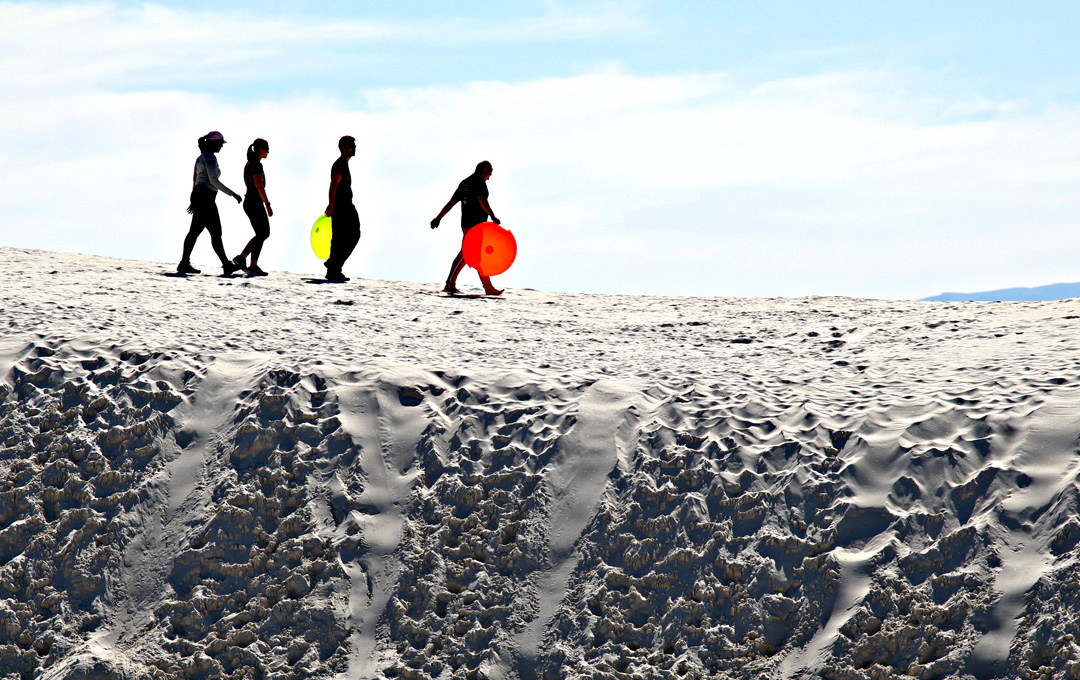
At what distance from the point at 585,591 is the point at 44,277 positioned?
24.0ft

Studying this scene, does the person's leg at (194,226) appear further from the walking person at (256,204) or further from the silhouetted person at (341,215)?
the silhouetted person at (341,215)

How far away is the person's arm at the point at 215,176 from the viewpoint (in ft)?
35.7

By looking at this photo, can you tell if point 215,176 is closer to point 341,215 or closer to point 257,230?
point 257,230

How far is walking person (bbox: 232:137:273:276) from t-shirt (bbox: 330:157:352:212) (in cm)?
85

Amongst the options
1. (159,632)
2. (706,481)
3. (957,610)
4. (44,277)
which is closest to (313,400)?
(159,632)

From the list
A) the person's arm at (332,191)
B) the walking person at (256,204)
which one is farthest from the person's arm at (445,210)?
the walking person at (256,204)

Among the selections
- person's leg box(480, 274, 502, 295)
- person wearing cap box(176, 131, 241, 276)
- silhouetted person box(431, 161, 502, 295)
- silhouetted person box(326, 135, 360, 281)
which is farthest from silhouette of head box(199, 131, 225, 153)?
person's leg box(480, 274, 502, 295)

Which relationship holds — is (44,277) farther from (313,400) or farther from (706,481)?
(706,481)

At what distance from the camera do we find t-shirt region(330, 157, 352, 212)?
446 inches

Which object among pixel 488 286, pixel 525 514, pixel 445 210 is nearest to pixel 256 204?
pixel 445 210

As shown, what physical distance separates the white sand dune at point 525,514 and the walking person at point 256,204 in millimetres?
4538

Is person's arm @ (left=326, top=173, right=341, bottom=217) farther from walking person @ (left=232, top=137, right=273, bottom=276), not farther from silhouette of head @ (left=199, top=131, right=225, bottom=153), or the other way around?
silhouette of head @ (left=199, top=131, right=225, bottom=153)

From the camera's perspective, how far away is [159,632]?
504 cm

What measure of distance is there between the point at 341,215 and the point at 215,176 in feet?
4.96
